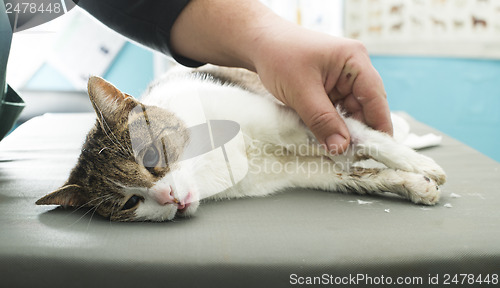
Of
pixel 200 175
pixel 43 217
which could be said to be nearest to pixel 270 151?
pixel 200 175

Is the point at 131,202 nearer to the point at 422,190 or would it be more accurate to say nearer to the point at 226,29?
the point at 226,29

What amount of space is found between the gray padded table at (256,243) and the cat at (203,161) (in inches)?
2.2

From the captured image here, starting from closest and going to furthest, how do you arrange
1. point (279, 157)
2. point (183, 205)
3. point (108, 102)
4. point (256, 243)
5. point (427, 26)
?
point (256, 243) < point (183, 205) < point (108, 102) < point (279, 157) < point (427, 26)

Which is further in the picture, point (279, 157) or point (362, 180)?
point (279, 157)

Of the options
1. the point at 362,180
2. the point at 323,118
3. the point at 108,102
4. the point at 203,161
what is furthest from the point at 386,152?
the point at 108,102

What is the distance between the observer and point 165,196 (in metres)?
0.84

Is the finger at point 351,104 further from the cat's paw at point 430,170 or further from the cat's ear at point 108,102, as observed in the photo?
the cat's ear at point 108,102

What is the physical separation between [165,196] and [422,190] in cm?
53

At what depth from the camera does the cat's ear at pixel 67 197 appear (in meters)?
0.82

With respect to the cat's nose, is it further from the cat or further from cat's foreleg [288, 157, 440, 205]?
cat's foreleg [288, 157, 440, 205]

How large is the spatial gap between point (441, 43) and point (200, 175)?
7.59ft

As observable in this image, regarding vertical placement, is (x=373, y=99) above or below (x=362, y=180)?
above

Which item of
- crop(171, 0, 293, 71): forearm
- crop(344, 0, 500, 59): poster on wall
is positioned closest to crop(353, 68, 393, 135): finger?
crop(171, 0, 293, 71): forearm

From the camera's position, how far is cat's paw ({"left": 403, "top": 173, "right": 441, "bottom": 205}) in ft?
2.82
